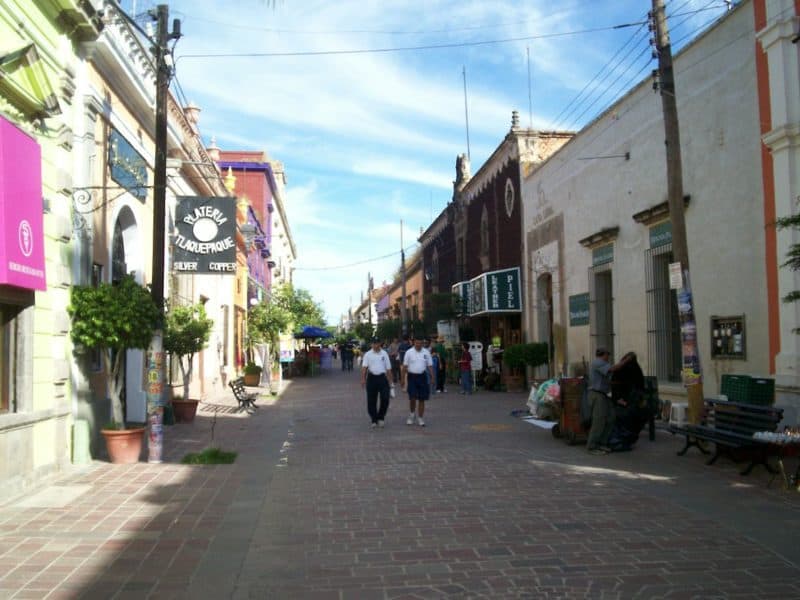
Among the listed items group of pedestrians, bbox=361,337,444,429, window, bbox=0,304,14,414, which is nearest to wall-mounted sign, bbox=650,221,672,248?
group of pedestrians, bbox=361,337,444,429

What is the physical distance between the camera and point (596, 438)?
10367 millimetres

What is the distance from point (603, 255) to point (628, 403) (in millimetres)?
7354

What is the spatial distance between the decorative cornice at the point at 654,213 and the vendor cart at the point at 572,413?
4411mm

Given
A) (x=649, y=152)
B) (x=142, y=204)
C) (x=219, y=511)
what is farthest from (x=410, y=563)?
(x=649, y=152)

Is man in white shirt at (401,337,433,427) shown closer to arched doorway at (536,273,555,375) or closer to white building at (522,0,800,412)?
white building at (522,0,800,412)

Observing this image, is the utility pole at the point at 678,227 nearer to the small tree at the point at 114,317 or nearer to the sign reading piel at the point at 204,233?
the small tree at the point at 114,317

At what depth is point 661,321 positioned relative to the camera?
48.9 ft

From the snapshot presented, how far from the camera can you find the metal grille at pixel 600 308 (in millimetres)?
17969

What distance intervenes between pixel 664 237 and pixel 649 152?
2007 mm

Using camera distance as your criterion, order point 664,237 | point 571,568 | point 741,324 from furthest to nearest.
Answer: point 664,237 → point 741,324 → point 571,568

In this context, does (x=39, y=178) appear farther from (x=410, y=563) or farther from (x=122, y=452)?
(x=410, y=563)

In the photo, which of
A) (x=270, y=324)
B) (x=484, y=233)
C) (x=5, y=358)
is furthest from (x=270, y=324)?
(x=5, y=358)

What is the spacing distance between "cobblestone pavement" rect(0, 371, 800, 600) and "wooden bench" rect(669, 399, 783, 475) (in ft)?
0.95

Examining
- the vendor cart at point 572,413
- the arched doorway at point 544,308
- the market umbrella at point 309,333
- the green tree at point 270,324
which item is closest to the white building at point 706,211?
the arched doorway at point 544,308
